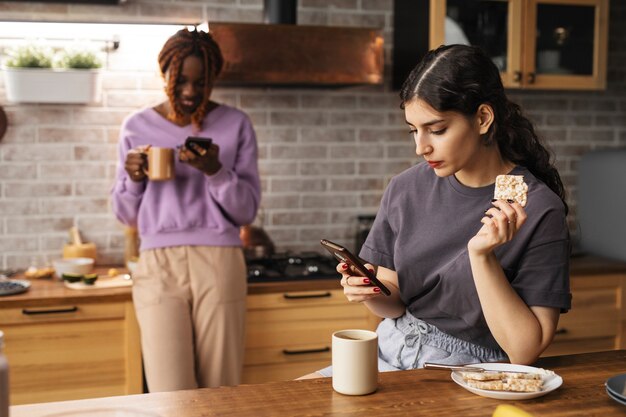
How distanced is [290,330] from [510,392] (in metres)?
1.93

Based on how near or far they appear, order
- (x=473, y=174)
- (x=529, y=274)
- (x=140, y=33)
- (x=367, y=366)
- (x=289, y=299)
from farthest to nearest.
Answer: (x=140, y=33)
(x=289, y=299)
(x=473, y=174)
(x=529, y=274)
(x=367, y=366)

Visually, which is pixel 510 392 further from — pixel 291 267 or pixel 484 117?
pixel 291 267

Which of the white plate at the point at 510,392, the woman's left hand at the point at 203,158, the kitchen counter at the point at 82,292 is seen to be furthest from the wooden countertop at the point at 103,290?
the white plate at the point at 510,392

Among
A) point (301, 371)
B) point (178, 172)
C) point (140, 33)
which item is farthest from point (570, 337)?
point (140, 33)

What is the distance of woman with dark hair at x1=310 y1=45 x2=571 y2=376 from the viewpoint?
1878 millimetres

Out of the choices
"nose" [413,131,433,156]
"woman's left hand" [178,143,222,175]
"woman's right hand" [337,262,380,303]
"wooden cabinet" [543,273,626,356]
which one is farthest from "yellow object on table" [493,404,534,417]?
"wooden cabinet" [543,273,626,356]

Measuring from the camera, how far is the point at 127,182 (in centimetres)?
320

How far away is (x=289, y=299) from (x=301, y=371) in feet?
1.03

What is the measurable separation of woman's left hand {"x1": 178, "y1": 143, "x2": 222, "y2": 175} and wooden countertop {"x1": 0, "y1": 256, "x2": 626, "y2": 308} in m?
0.59

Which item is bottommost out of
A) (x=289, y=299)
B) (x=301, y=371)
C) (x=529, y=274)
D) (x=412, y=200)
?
(x=301, y=371)

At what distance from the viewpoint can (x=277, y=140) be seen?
12.9 ft

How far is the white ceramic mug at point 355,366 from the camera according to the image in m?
1.60

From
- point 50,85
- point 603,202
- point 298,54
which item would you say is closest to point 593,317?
point 603,202

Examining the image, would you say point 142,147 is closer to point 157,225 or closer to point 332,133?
point 157,225
